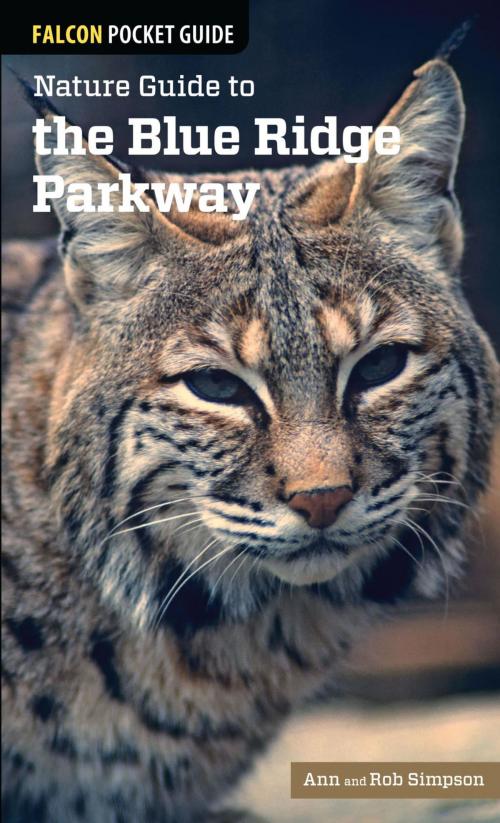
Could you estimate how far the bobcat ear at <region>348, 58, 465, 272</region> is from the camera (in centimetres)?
222

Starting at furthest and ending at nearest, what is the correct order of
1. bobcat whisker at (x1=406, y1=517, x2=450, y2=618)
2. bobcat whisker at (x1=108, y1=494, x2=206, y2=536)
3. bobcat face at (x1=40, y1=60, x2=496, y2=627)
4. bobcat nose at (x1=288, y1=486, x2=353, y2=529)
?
bobcat whisker at (x1=406, y1=517, x2=450, y2=618) < bobcat whisker at (x1=108, y1=494, x2=206, y2=536) < bobcat face at (x1=40, y1=60, x2=496, y2=627) < bobcat nose at (x1=288, y1=486, x2=353, y2=529)

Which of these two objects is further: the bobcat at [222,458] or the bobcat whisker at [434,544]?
the bobcat whisker at [434,544]

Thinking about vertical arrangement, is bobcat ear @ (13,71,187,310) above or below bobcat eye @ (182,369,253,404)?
above

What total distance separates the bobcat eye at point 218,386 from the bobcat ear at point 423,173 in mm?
459

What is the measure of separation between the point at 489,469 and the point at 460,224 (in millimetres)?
558

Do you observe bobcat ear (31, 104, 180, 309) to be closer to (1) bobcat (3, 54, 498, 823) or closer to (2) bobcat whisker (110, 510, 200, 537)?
(1) bobcat (3, 54, 498, 823)

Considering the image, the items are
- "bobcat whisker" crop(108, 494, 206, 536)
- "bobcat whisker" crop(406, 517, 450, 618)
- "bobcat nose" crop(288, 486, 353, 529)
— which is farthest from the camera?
"bobcat whisker" crop(406, 517, 450, 618)

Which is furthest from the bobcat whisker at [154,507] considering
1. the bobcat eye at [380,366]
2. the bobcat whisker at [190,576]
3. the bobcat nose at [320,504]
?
the bobcat eye at [380,366]

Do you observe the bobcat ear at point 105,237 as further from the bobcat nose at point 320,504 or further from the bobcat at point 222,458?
the bobcat nose at point 320,504

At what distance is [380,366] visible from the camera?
214 centimetres

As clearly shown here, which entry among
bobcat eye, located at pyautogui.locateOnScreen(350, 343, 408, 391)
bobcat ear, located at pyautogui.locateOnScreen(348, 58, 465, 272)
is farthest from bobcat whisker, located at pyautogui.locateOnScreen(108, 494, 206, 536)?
bobcat ear, located at pyautogui.locateOnScreen(348, 58, 465, 272)

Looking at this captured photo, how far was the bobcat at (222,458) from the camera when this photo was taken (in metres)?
2.07

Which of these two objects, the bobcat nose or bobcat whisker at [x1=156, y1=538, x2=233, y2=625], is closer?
the bobcat nose

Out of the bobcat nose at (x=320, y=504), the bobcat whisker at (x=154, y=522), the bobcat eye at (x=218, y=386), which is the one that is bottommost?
the bobcat whisker at (x=154, y=522)
